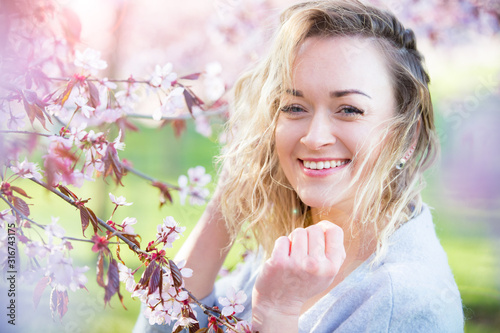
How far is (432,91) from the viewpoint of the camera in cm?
333

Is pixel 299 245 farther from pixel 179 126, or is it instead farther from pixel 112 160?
pixel 179 126

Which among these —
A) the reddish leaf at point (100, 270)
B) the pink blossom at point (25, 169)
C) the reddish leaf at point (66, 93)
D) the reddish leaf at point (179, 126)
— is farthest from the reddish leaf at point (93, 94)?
the reddish leaf at point (179, 126)

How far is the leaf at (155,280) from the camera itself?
2.57 ft

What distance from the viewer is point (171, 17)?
18.6 feet

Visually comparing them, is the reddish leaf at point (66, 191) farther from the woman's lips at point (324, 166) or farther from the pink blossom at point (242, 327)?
the woman's lips at point (324, 166)

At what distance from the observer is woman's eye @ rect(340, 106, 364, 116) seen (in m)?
1.04

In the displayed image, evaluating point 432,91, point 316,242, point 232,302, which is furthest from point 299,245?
point 432,91

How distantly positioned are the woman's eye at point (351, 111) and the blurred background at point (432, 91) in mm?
370

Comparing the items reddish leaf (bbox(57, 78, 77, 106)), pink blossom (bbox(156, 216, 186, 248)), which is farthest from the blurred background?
pink blossom (bbox(156, 216, 186, 248))

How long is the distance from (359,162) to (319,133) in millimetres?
108

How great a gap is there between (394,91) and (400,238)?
Answer: 33cm

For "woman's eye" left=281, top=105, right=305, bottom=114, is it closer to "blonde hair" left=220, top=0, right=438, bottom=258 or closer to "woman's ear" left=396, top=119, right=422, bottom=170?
"blonde hair" left=220, top=0, right=438, bottom=258

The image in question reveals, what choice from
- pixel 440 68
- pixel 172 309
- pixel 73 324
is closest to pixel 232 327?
pixel 172 309

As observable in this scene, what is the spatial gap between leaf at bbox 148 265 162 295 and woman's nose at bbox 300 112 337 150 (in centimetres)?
42
